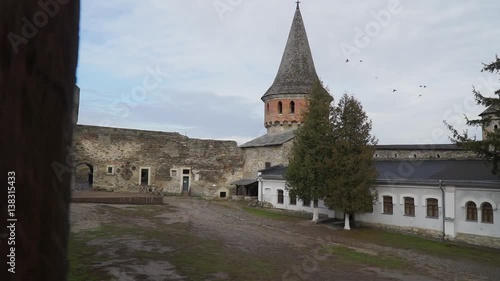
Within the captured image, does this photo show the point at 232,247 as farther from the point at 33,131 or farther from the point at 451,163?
the point at 33,131

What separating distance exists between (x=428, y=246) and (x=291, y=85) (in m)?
22.9

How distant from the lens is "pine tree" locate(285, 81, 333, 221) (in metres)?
22.7

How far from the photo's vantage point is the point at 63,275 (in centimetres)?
120

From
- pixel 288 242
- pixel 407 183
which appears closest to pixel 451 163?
pixel 407 183

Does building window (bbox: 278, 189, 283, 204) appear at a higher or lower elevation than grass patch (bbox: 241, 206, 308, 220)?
higher

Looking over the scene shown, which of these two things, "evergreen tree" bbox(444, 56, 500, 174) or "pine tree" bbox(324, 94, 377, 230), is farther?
"pine tree" bbox(324, 94, 377, 230)

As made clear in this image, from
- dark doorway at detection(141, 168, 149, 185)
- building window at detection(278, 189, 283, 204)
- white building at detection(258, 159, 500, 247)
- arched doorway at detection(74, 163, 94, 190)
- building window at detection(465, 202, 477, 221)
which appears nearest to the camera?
white building at detection(258, 159, 500, 247)

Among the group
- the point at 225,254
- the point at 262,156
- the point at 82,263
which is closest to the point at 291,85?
the point at 262,156

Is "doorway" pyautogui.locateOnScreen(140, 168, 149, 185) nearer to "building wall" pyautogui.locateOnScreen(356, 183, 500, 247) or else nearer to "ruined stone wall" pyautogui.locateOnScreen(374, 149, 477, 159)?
"ruined stone wall" pyautogui.locateOnScreen(374, 149, 477, 159)

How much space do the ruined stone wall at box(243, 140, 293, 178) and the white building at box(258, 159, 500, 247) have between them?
10.6 m

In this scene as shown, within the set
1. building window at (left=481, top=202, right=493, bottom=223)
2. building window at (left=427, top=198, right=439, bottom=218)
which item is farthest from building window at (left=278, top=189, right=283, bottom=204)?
building window at (left=481, top=202, right=493, bottom=223)

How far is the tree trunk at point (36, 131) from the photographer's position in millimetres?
1063

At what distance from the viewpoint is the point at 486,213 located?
17594mm

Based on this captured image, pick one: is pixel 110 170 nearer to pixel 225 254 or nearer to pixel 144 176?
pixel 144 176
